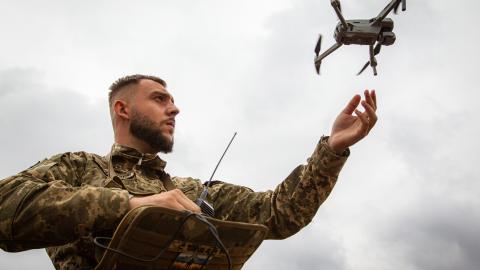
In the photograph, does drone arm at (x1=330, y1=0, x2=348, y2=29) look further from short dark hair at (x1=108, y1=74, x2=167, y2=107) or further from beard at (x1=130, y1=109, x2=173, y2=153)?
beard at (x1=130, y1=109, x2=173, y2=153)

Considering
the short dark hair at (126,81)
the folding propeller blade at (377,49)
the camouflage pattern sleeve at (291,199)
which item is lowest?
the camouflage pattern sleeve at (291,199)

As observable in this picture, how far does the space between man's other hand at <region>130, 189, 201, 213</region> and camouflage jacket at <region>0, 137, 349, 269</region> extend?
0.10m

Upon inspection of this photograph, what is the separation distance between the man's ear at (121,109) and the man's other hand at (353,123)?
3.04 metres

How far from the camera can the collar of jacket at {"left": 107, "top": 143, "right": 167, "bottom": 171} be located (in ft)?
17.8

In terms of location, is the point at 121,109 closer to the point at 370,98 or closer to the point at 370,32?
the point at 370,98

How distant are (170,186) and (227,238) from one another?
6.70ft

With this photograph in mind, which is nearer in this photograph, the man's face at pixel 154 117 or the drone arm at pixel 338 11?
the man's face at pixel 154 117

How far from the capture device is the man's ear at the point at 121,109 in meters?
6.16

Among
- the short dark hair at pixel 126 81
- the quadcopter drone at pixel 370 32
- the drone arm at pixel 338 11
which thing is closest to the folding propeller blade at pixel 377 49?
the quadcopter drone at pixel 370 32

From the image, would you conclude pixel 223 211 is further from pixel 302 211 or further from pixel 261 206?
pixel 302 211

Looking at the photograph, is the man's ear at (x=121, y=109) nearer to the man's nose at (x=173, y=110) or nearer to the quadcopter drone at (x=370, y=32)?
the man's nose at (x=173, y=110)

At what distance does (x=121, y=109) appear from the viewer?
627 cm

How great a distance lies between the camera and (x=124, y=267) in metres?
3.21

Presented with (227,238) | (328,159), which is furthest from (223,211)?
(227,238)
